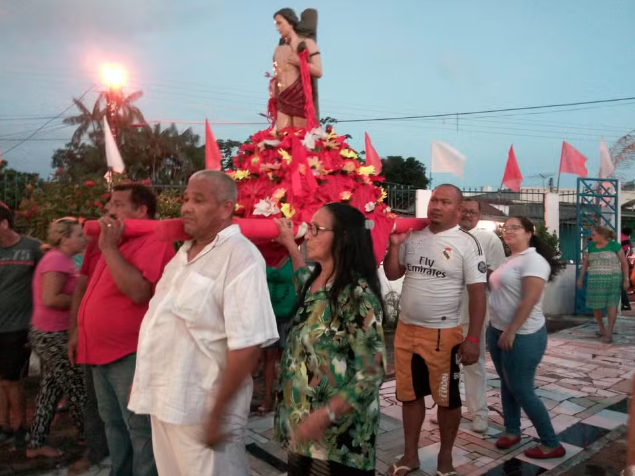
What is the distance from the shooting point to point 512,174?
7.54 m

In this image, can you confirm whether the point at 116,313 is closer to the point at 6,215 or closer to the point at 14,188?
the point at 6,215

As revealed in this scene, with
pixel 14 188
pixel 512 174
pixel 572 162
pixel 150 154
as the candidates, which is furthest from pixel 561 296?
pixel 150 154

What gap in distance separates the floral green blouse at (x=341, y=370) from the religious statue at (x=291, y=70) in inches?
111

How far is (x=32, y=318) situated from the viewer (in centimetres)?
393

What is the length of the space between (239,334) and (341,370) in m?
0.43

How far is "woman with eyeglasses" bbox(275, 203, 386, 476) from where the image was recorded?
2.11 m

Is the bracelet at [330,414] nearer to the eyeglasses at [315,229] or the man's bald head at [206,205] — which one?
the eyeglasses at [315,229]

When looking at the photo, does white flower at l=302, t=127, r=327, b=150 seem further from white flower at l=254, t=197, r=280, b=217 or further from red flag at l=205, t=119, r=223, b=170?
red flag at l=205, t=119, r=223, b=170

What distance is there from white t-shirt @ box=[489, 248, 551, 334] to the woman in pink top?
295cm

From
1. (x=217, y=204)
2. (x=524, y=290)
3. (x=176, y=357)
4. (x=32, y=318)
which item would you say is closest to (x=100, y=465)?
(x=32, y=318)

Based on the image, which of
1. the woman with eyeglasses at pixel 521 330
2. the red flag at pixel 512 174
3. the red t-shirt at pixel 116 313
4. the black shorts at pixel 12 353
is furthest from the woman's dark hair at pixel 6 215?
the red flag at pixel 512 174

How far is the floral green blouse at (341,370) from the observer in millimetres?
2125

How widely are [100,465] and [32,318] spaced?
1135 mm

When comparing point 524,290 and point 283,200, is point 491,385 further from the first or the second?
point 283,200
